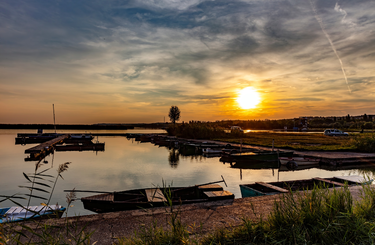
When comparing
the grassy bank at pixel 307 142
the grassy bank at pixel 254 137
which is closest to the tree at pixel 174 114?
the grassy bank at pixel 254 137

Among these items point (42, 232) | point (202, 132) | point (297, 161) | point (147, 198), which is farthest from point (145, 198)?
point (202, 132)

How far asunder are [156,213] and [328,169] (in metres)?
19.4

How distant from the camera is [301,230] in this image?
4.53 metres

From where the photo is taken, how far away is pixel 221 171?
2098cm

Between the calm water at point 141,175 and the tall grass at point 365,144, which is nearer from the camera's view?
the calm water at point 141,175

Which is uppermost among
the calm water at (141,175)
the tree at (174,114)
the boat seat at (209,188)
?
the tree at (174,114)

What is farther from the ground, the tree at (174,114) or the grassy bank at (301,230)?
the tree at (174,114)

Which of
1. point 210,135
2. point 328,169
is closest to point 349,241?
point 328,169

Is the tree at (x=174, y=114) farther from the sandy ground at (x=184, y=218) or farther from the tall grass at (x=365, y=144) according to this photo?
the sandy ground at (x=184, y=218)

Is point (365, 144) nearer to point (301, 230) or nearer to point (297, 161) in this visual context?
point (297, 161)

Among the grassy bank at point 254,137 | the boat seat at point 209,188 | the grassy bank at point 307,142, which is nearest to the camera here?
the boat seat at point 209,188

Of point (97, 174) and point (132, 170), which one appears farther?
point (132, 170)

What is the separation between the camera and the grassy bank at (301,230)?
4.18 meters

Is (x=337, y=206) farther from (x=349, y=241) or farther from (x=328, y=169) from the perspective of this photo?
(x=328, y=169)
